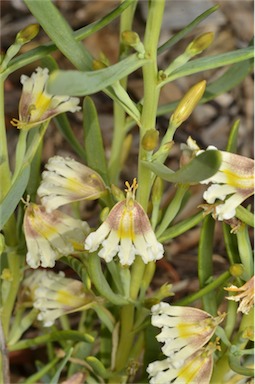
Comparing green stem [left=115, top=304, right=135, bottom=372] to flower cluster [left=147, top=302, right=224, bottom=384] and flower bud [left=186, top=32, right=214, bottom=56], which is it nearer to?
flower cluster [left=147, top=302, right=224, bottom=384]

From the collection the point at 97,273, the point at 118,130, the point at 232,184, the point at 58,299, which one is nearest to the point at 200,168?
the point at 232,184

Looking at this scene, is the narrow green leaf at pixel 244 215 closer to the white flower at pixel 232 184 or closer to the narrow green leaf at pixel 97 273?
the white flower at pixel 232 184

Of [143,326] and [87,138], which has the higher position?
[87,138]

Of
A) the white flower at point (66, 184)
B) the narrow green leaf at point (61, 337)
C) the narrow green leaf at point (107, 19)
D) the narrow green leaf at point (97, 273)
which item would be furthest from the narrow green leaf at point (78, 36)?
the narrow green leaf at point (61, 337)

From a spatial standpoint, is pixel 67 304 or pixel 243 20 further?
pixel 243 20

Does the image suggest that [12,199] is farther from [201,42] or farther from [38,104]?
[201,42]

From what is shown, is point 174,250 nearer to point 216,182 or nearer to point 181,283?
point 181,283

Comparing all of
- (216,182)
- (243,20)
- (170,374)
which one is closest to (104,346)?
(170,374)
